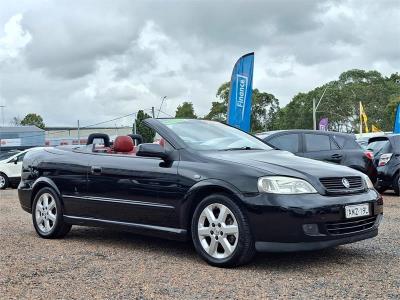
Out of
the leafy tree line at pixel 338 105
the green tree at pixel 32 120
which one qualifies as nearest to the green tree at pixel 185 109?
the leafy tree line at pixel 338 105

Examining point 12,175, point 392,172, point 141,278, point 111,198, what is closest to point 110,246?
point 111,198

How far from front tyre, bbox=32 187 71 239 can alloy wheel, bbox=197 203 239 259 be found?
7.73ft

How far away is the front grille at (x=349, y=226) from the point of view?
4.90m

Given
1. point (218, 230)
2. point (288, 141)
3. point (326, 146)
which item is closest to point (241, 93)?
point (326, 146)

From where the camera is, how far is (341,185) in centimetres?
511

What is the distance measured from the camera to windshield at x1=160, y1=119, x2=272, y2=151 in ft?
19.2

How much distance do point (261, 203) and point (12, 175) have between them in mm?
16680

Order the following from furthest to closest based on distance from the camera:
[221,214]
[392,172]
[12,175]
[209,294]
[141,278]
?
1. [12,175]
2. [392,172]
3. [221,214]
4. [141,278]
5. [209,294]

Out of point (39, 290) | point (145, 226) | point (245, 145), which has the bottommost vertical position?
point (39, 290)

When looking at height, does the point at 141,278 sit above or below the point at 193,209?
below

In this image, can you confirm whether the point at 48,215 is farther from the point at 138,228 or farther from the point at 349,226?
the point at 349,226

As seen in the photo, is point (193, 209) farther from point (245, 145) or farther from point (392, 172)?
point (392, 172)

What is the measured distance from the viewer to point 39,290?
4.42 meters

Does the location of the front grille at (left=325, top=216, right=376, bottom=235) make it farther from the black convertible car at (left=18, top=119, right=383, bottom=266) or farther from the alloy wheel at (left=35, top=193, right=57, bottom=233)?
the alloy wheel at (left=35, top=193, right=57, bottom=233)
